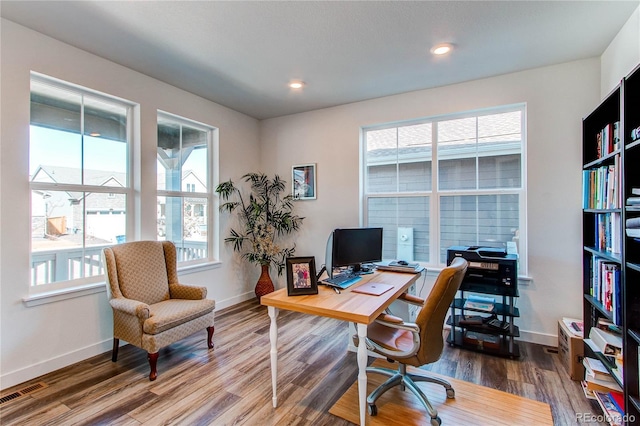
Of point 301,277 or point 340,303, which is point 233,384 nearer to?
point 301,277

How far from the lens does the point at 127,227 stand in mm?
3158

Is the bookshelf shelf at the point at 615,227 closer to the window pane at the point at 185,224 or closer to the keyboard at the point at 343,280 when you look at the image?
the keyboard at the point at 343,280

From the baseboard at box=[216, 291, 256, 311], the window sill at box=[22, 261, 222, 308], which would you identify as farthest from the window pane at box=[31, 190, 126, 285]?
the baseboard at box=[216, 291, 256, 311]

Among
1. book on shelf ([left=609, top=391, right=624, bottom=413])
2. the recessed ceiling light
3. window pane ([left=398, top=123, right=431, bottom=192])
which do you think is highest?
the recessed ceiling light

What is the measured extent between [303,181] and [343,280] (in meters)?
2.31

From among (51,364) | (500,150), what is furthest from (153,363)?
(500,150)

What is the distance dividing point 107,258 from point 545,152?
165 inches

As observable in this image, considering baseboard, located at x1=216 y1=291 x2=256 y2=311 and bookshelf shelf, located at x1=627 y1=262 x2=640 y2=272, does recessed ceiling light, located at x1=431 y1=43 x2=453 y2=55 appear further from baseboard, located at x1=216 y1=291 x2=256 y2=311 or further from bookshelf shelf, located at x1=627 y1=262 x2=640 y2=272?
baseboard, located at x1=216 y1=291 x2=256 y2=311

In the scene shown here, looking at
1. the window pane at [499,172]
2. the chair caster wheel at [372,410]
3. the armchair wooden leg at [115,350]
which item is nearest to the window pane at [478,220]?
the window pane at [499,172]

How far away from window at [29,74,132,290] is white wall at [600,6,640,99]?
14.3ft

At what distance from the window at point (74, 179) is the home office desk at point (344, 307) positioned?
203 cm

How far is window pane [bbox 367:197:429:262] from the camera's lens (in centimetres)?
370

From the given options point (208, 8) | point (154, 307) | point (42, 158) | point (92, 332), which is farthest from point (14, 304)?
point (208, 8)

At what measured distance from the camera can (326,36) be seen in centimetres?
248
